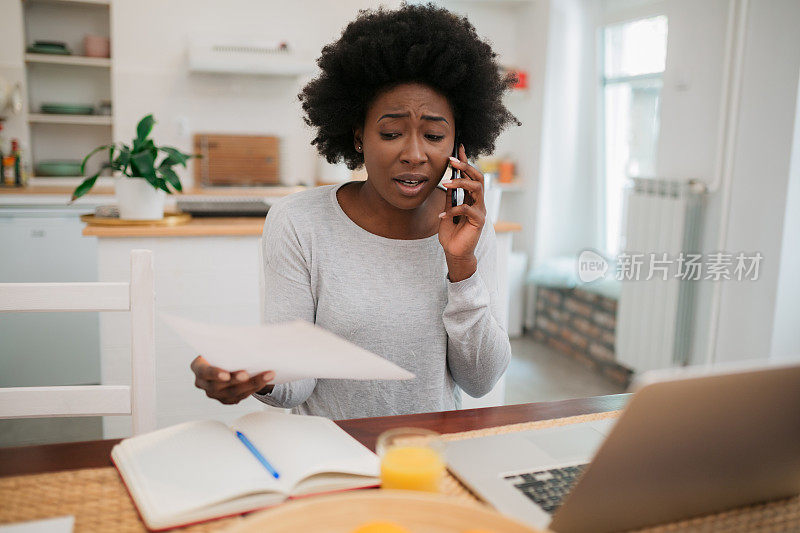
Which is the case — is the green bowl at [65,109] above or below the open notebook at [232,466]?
above

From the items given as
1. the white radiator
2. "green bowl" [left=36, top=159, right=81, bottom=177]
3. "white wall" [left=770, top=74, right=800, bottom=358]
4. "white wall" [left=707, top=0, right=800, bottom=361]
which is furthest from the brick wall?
"green bowl" [left=36, top=159, right=81, bottom=177]

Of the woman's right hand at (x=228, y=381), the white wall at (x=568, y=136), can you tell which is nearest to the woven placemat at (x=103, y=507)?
the woman's right hand at (x=228, y=381)

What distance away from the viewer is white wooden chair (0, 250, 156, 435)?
1.12 m

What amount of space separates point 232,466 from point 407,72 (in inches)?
31.0

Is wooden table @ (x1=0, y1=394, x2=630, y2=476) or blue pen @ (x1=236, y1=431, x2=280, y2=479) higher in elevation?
blue pen @ (x1=236, y1=431, x2=280, y2=479)

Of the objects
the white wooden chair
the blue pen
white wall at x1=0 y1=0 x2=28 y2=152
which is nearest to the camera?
the blue pen

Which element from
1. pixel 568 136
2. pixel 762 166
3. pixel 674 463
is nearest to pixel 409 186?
pixel 674 463

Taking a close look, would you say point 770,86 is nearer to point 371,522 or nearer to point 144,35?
point 371,522

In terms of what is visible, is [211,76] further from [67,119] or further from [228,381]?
[228,381]

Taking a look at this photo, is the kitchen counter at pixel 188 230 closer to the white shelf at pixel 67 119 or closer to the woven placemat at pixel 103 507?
the woven placemat at pixel 103 507

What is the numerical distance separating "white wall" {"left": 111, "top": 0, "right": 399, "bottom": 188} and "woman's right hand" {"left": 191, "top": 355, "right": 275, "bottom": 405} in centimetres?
372

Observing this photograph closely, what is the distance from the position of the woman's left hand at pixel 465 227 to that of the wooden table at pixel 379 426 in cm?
27

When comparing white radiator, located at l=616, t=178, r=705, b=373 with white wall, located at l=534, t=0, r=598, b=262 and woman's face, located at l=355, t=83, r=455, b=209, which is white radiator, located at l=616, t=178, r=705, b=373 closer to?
white wall, located at l=534, t=0, r=598, b=262

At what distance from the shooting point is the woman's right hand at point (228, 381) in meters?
0.88
